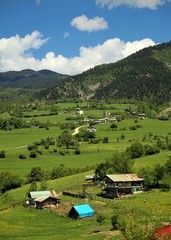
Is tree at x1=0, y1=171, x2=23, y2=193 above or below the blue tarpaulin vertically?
below

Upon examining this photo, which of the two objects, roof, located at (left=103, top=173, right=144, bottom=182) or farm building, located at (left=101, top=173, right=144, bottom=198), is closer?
farm building, located at (left=101, top=173, right=144, bottom=198)

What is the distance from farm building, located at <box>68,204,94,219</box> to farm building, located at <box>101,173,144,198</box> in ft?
54.2

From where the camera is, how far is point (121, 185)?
305 ft

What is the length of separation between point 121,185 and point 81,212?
69.1 ft

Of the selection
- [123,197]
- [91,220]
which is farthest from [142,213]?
[123,197]

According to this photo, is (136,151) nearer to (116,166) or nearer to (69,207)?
(116,166)

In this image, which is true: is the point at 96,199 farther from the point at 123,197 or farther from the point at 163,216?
the point at 163,216

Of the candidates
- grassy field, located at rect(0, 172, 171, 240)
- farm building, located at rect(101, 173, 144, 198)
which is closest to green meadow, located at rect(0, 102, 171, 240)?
grassy field, located at rect(0, 172, 171, 240)

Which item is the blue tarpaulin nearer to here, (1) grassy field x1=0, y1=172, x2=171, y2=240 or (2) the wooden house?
(1) grassy field x1=0, y1=172, x2=171, y2=240

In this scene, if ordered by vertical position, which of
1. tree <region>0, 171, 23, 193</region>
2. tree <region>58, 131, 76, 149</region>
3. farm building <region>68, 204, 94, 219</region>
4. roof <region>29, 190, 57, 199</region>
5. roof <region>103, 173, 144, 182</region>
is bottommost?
tree <region>0, 171, 23, 193</region>

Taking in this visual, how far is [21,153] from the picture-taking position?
16400 cm

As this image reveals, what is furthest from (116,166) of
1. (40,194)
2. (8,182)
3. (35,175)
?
(8,182)

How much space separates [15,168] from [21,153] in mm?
23876

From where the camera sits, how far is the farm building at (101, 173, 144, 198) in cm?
9194
